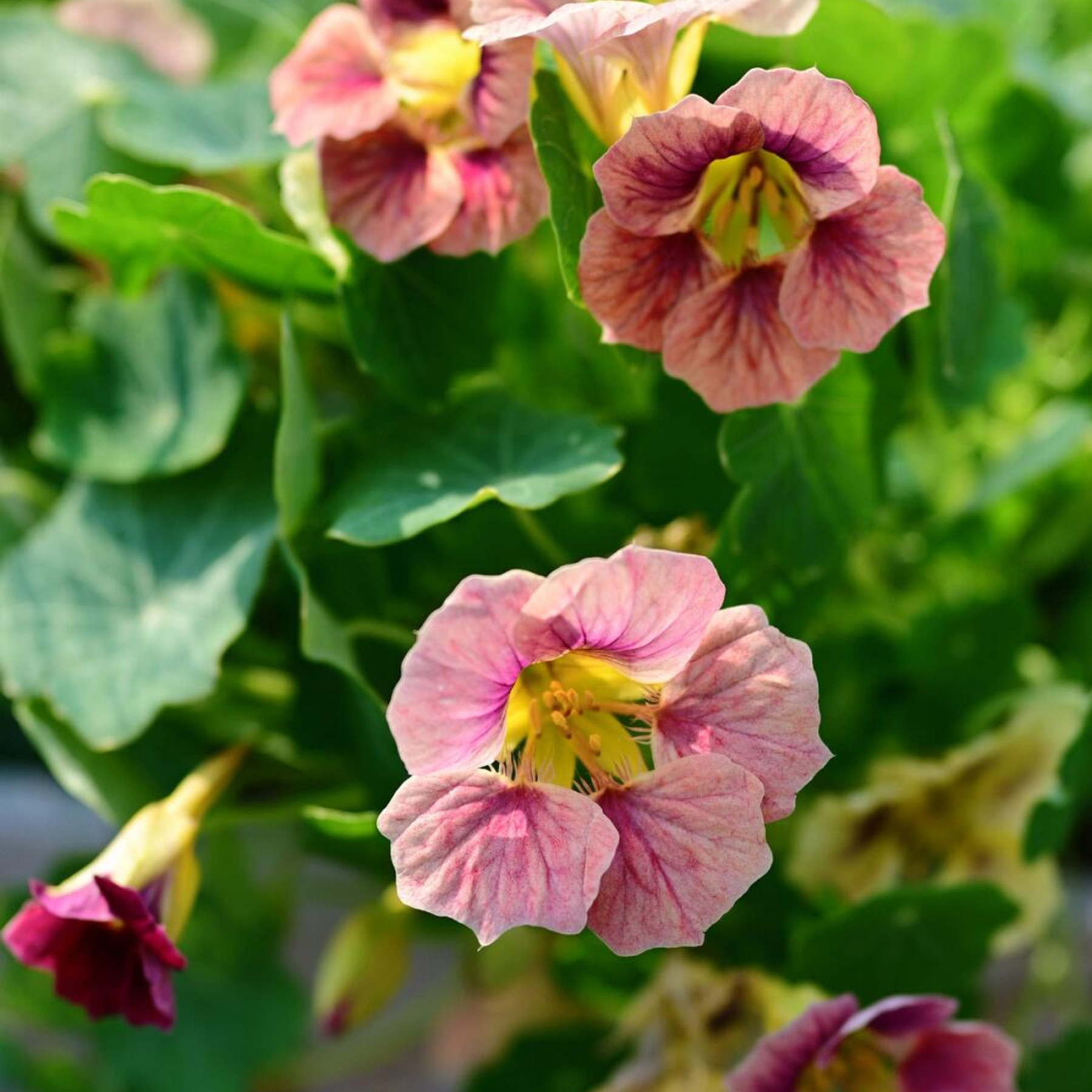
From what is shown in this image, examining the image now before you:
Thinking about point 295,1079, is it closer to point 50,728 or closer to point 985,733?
point 50,728

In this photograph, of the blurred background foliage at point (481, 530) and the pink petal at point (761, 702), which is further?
the blurred background foliage at point (481, 530)

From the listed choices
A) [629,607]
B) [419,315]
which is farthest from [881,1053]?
[419,315]

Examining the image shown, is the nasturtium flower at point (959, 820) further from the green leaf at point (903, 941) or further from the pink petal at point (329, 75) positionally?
the pink petal at point (329, 75)

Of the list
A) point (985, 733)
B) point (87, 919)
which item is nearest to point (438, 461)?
point (87, 919)

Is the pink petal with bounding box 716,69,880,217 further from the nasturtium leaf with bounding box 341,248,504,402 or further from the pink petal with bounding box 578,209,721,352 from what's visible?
the nasturtium leaf with bounding box 341,248,504,402

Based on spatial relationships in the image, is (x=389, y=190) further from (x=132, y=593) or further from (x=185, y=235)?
(x=132, y=593)

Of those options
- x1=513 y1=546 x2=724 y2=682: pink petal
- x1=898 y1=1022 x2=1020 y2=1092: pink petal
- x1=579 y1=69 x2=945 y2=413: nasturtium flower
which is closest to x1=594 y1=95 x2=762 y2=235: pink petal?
x1=579 y1=69 x2=945 y2=413: nasturtium flower

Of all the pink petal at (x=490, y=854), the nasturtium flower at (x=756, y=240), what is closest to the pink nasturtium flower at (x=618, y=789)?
the pink petal at (x=490, y=854)
